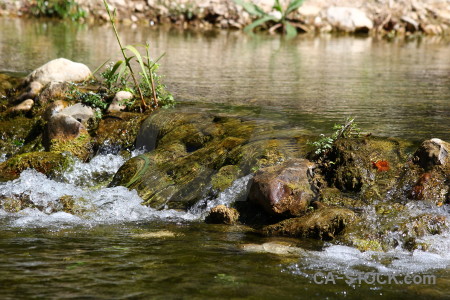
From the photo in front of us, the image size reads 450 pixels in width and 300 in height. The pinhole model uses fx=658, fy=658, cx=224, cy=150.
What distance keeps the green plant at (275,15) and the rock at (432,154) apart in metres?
14.7

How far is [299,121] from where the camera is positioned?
733 centimetres

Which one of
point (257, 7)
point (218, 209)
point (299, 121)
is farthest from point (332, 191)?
point (257, 7)

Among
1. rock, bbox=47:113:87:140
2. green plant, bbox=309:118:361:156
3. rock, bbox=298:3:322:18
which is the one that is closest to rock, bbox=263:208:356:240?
green plant, bbox=309:118:361:156

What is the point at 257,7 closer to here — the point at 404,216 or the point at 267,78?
the point at 267,78

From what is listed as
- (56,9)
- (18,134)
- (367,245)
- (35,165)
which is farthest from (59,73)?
(56,9)

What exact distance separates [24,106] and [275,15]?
42.9 ft

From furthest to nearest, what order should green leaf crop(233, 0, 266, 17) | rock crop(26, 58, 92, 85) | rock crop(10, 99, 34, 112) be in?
1. green leaf crop(233, 0, 266, 17)
2. rock crop(26, 58, 92, 85)
3. rock crop(10, 99, 34, 112)

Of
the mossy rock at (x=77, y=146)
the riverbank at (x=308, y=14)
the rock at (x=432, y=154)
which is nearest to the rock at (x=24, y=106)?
the mossy rock at (x=77, y=146)

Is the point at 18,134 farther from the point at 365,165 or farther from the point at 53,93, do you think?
the point at 365,165

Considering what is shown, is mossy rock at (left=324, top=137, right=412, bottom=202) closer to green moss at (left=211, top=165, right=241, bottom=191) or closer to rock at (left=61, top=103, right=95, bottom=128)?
green moss at (left=211, top=165, right=241, bottom=191)

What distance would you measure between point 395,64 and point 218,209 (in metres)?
8.32

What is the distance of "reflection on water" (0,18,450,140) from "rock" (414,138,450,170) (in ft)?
3.13

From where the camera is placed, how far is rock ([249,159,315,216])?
5270 mm

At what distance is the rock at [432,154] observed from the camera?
541 centimetres
